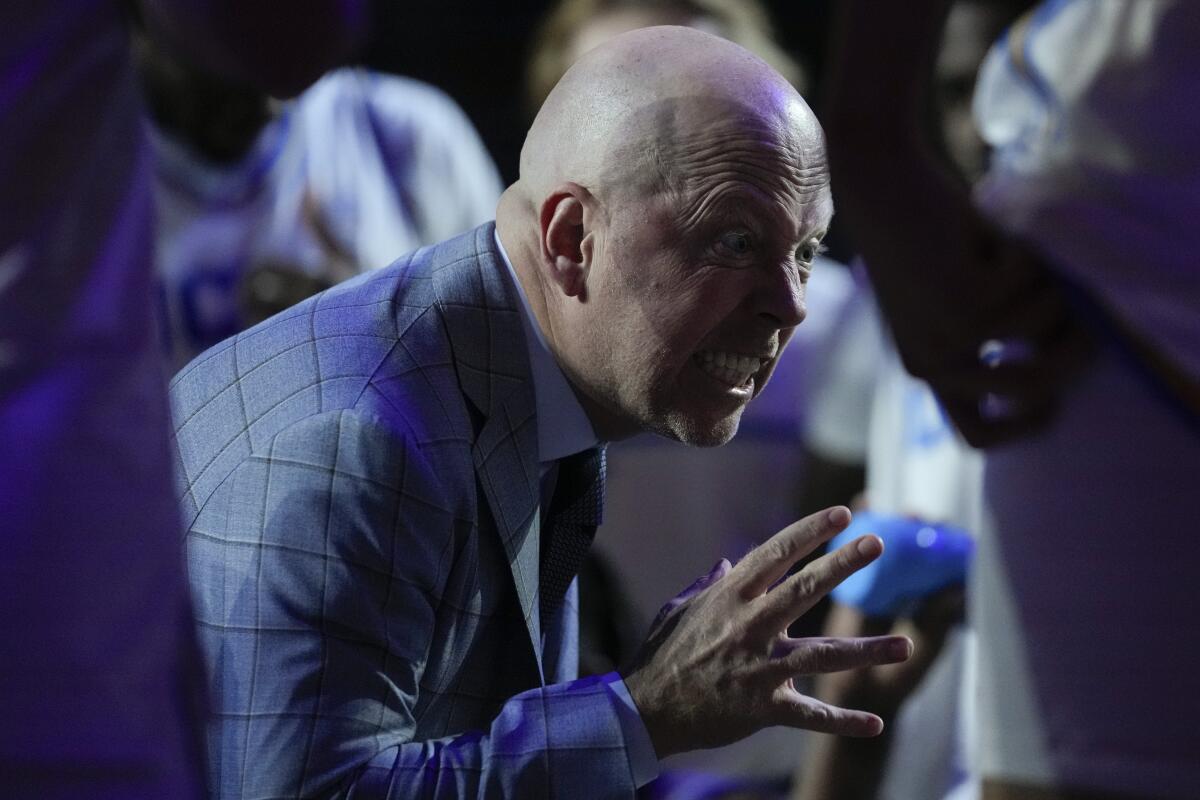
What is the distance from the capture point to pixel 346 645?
1.31 meters

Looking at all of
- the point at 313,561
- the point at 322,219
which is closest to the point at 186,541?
the point at 313,561

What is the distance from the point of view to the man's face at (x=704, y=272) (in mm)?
1380

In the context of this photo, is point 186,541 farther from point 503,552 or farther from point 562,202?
point 562,202

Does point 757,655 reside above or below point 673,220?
below

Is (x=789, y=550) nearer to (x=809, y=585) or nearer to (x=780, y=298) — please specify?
(x=809, y=585)

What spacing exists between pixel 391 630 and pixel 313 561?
82 millimetres

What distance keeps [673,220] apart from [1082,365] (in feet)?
1.65

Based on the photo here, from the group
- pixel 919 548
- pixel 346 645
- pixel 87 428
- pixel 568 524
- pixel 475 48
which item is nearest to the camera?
pixel 87 428

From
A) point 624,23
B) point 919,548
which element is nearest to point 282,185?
point 624,23

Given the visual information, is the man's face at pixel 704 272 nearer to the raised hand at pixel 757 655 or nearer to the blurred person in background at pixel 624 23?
the raised hand at pixel 757 655

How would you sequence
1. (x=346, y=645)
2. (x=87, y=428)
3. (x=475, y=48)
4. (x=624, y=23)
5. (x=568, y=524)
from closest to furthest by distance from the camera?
(x=87, y=428) < (x=346, y=645) < (x=568, y=524) < (x=624, y=23) < (x=475, y=48)

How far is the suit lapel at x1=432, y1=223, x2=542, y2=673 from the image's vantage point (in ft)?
4.72

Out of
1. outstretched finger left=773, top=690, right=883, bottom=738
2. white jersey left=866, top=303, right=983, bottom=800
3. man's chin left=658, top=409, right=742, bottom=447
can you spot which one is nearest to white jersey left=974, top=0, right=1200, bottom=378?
man's chin left=658, top=409, right=742, bottom=447

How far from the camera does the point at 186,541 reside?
54.7 inches
